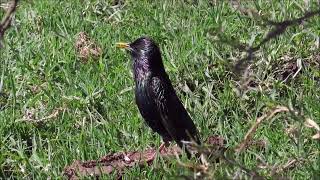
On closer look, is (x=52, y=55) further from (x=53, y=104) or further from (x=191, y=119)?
(x=191, y=119)

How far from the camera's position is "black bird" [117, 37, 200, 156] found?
5.06m

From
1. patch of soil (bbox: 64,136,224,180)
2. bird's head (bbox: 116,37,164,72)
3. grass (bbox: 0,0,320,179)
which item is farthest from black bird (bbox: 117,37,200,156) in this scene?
grass (bbox: 0,0,320,179)

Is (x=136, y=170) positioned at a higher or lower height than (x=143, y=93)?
lower

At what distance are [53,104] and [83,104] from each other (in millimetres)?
198

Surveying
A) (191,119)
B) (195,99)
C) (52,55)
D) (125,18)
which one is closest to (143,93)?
(191,119)

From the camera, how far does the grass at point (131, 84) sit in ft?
16.7

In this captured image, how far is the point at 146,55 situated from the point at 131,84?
2.63 ft

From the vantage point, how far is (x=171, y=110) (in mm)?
5086

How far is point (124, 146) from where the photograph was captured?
529 cm

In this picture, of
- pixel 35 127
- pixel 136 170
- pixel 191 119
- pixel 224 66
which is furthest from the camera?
pixel 224 66

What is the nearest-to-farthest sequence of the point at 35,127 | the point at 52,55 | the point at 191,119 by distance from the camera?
the point at 191,119
the point at 35,127
the point at 52,55

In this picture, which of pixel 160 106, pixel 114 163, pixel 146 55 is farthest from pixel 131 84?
pixel 114 163

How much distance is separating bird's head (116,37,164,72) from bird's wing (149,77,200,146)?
12 cm

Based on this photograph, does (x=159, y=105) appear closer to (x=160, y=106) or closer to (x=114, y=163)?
(x=160, y=106)
